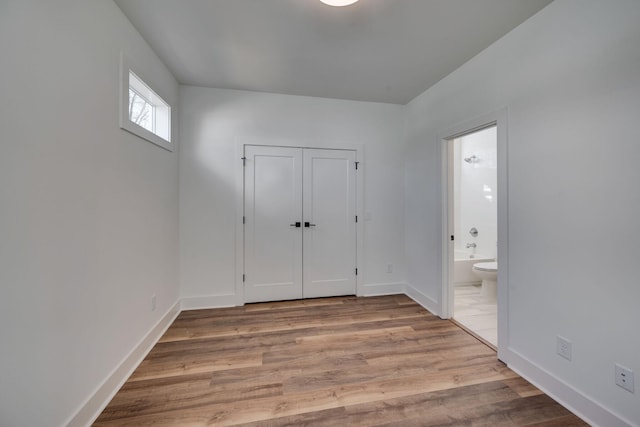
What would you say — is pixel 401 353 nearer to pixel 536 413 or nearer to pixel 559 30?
pixel 536 413

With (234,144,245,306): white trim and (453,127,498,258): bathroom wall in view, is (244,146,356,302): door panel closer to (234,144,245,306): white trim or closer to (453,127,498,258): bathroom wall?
(234,144,245,306): white trim

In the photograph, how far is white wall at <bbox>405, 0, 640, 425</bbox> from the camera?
1363mm

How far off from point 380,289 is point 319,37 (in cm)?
297

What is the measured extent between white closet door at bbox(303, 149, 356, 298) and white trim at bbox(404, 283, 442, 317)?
0.74m

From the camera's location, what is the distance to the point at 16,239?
1.09m

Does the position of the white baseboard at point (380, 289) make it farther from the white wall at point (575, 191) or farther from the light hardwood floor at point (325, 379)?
the white wall at point (575, 191)

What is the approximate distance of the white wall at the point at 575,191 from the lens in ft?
4.47

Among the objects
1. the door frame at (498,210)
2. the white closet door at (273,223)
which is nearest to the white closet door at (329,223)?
the white closet door at (273,223)

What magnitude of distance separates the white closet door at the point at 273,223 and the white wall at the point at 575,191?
7.14 feet

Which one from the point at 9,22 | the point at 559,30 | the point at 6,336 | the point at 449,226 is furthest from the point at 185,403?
the point at 559,30

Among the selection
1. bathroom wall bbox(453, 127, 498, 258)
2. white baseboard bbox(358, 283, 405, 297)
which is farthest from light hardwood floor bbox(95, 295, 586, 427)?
bathroom wall bbox(453, 127, 498, 258)

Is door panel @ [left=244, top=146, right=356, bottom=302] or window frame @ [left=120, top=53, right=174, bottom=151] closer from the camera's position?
window frame @ [left=120, top=53, right=174, bottom=151]

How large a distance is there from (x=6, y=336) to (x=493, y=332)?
3352mm

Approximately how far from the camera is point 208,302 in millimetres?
3115
